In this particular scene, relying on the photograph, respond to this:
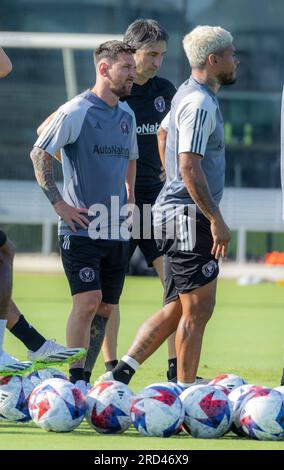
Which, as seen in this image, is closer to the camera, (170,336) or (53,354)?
(53,354)

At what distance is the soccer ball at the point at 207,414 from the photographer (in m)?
7.71

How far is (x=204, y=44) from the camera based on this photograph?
8.91 m

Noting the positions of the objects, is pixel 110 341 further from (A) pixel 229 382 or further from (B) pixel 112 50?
(B) pixel 112 50

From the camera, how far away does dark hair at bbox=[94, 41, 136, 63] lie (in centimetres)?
926

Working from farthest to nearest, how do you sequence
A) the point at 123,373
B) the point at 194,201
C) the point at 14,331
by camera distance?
the point at 14,331 → the point at 123,373 → the point at 194,201

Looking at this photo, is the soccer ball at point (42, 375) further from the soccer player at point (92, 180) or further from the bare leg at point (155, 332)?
the bare leg at point (155, 332)

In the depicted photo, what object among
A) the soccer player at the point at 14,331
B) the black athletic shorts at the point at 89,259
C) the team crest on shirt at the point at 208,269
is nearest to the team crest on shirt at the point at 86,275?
the black athletic shorts at the point at 89,259

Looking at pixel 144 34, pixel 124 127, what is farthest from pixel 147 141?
pixel 124 127

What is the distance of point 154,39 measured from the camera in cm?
1016

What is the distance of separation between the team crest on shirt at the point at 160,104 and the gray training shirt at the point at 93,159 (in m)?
1.41

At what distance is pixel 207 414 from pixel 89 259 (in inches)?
71.4

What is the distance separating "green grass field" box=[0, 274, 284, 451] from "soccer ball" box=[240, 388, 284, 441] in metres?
0.09

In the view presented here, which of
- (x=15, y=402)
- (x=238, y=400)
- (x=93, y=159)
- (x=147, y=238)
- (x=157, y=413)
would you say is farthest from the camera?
(x=147, y=238)

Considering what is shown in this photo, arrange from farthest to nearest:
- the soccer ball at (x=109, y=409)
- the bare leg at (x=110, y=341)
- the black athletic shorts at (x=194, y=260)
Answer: the bare leg at (x=110, y=341)
the black athletic shorts at (x=194, y=260)
the soccer ball at (x=109, y=409)
